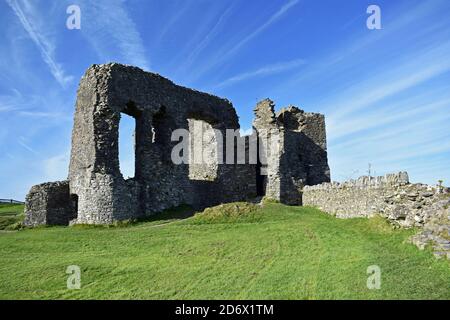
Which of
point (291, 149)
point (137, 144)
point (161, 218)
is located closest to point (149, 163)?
point (137, 144)

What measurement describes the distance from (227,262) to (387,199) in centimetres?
842

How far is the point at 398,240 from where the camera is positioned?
1540 centimetres

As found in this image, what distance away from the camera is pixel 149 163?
88.3ft

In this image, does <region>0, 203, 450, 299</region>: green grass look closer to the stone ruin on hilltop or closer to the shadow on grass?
the shadow on grass

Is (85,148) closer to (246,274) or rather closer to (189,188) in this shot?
(189,188)

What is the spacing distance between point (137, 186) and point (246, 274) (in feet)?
47.6

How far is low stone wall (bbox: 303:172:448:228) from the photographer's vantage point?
16234 millimetres

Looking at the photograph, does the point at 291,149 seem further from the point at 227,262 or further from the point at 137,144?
the point at 227,262

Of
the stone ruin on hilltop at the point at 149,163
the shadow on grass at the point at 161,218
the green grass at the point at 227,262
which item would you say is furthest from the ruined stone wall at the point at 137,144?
the green grass at the point at 227,262

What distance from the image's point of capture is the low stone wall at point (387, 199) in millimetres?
16234

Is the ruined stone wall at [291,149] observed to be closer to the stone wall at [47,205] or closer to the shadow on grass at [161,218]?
the shadow on grass at [161,218]

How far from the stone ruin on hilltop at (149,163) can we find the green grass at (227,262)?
4.47 metres
